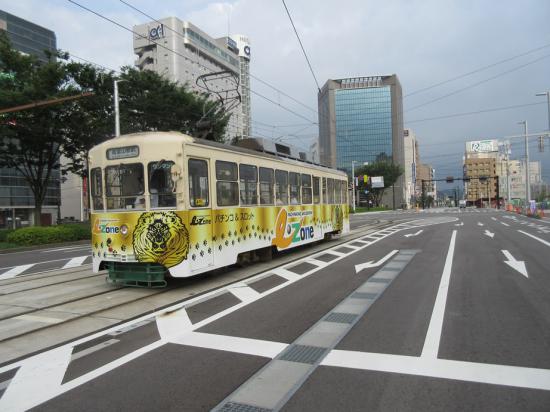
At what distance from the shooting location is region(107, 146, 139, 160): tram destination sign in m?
8.45

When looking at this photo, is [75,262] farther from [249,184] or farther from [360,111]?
Result: [360,111]

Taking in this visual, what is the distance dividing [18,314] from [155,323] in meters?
2.45

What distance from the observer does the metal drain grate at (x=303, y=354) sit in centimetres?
474

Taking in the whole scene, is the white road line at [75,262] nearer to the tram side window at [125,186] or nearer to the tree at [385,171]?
the tram side window at [125,186]

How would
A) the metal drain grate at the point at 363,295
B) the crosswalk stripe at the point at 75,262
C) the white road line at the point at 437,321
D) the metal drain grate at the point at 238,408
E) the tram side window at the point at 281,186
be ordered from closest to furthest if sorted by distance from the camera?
the metal drain grate at the point at 238,408 → the white road line at the point at 437,321 → the metal drain grate at the point at 363,295 → the tram side window at the point at 281,186 → the crosswalk stripe at the point at 75,262

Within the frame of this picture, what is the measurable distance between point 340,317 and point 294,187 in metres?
7.35

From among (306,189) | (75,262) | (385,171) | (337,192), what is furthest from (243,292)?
(385,171)

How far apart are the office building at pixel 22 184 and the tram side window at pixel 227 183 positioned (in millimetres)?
40979

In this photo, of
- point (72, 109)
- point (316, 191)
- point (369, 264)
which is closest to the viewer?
point (369, 264)

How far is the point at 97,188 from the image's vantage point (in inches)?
349

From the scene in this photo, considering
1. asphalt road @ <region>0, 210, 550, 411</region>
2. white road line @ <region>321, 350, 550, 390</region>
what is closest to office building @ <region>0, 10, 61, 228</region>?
asphalt road @ <region>0, 210, 550, 411</region>

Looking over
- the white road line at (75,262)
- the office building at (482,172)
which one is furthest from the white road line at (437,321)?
the office building at (482,172)

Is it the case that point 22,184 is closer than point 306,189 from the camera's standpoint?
No

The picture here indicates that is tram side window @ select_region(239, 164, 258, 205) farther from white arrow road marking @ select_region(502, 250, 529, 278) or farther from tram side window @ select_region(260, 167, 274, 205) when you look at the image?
white arrow road marking @ select_region(502, 250, 529, 278)
